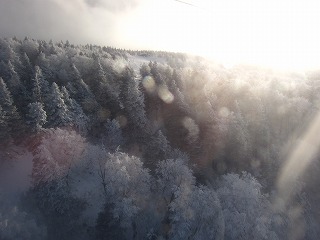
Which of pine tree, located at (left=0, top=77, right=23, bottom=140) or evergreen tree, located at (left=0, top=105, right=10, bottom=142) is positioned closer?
evergreen tree, located at (left=0, top=105, right=10, bottom=142)

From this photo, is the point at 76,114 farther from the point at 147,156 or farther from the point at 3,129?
the point at 147,156

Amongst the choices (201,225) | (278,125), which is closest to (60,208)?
(201,225)

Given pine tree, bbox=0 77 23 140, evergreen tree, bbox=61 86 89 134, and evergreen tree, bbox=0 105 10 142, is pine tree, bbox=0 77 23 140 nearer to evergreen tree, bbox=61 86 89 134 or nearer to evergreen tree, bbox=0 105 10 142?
evergreen tree, bbox=0 105 10 142

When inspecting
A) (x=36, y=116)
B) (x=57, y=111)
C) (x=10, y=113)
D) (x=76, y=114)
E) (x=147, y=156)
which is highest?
(x=10, y=113)

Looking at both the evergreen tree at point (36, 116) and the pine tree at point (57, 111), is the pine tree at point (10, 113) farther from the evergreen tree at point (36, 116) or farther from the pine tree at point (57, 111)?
the pine tree at point (57, 111)

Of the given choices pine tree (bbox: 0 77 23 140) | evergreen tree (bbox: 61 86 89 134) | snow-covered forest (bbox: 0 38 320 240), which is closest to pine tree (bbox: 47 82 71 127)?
snow-covered forest (bbox: 0 38 320 240)

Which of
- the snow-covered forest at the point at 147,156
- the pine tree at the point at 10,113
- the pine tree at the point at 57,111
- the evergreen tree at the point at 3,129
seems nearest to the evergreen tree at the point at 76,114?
the snow-covered forest at the point at 147,156

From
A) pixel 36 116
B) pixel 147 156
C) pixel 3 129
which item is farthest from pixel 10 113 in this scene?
pixel 147 156

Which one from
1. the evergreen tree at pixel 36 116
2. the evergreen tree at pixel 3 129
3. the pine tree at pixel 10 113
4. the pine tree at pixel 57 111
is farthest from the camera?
the pine tree at pixel 57 111
